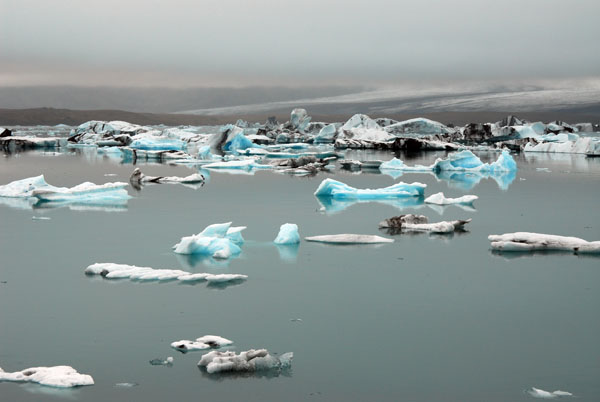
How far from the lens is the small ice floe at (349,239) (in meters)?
7.18

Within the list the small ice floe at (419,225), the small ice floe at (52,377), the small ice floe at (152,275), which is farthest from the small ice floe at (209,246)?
the small ice floe at (52,377)

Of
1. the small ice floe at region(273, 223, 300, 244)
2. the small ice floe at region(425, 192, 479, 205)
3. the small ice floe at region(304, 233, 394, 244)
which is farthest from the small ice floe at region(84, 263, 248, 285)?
the small ice floe at region(425, 192, 479, 205)

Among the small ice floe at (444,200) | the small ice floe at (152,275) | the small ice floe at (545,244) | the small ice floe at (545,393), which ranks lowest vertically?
the small ice floe at (444,200)

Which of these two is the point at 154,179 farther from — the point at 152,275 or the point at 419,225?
the point at 152,275

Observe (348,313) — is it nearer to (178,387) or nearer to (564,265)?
(178,387)

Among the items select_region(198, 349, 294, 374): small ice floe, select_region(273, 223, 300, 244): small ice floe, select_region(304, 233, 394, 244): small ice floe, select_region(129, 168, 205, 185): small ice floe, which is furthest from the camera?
select_region(129, 168, 205, 185): small ice floe

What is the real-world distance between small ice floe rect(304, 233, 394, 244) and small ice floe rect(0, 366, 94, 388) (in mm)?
3964

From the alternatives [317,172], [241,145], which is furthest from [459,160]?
[241,145]

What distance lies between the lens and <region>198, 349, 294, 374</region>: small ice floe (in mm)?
3568

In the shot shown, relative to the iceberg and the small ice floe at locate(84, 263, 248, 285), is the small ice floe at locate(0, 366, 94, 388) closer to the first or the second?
the small ice floe at locate(84, 263, 248, 285)

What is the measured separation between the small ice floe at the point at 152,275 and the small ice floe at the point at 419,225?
2.94 metres

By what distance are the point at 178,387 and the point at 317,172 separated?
552 inches

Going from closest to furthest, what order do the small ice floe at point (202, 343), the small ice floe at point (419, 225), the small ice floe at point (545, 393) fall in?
1. the small ice floe at point (545, 393)
2. the small ice floe at point (202, 343)
3. the small ice floe at point (419, 225)

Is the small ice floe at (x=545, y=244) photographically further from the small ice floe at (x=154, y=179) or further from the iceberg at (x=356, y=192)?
the small ice floe at (x=154, y=179)
